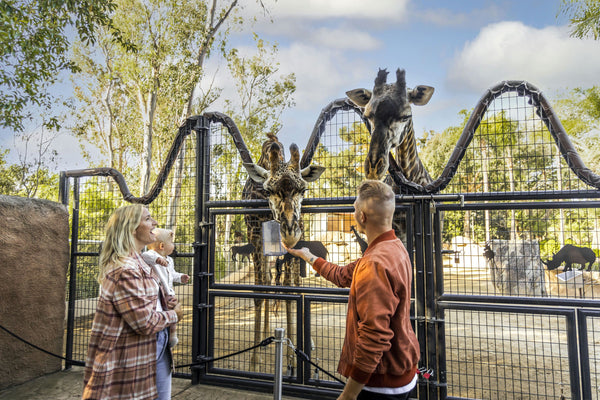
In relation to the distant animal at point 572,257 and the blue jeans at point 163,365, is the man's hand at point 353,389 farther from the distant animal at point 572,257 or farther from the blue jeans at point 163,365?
the distant animal at point 572,257

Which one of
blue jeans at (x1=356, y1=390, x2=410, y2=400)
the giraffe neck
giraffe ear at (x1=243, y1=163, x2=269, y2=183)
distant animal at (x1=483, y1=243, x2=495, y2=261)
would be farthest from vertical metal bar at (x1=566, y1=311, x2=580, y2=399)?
giraffe ear at (x1=243, y1=163, x2=269, y2=183)

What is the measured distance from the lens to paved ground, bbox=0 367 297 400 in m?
4.16

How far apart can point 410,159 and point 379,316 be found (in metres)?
2.75

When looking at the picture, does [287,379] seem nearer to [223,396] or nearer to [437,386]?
[223,396]

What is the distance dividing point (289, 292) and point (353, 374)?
2.44m

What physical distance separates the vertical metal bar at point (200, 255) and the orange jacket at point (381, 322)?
112 inches

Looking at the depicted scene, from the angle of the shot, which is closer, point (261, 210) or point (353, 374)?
point (353, 374)

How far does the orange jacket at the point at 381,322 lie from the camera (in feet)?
5.84

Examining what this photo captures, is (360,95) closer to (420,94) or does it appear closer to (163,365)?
(420,94)

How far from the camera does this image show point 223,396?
416 centimetres

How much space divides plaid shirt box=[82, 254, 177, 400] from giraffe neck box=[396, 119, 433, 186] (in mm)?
2927

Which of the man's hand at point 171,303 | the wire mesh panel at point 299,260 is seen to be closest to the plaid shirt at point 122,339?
the man's hand at point 171,303

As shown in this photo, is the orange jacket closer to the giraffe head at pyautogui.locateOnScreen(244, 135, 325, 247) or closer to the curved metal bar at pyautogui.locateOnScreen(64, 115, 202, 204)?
the giraffe head at pyautogui.locateOnScreen(244, 135, 325, 247)

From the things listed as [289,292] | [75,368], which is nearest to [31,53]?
[75,368]
